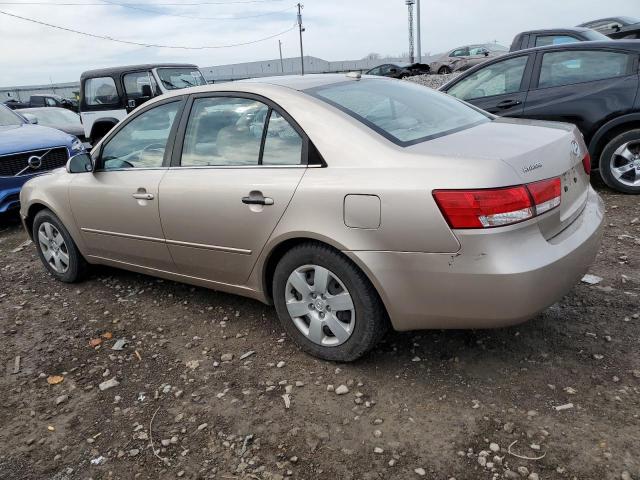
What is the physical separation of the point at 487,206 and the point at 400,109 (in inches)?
41.0

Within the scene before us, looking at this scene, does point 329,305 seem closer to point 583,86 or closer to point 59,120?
point 583,86

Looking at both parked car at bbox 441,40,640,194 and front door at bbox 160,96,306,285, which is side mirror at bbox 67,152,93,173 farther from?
parked car at bbox 441,40,640,194

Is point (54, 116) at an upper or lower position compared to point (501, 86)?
lower

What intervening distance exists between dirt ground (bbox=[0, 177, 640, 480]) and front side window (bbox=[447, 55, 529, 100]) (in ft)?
10.0

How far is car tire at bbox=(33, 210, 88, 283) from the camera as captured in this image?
14.8 feet

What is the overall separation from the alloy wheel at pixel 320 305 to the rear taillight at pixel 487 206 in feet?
2.37

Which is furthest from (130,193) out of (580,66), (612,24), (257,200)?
(612,24)

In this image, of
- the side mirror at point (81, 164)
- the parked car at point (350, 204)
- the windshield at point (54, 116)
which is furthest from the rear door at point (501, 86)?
the windshield at point (54, 116)

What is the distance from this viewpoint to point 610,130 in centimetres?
553

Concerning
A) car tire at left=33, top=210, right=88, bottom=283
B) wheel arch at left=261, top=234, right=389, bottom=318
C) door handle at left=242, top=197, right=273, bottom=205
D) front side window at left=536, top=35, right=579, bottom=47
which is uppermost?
front side window at left=536, top=35, right=579, bottom=47

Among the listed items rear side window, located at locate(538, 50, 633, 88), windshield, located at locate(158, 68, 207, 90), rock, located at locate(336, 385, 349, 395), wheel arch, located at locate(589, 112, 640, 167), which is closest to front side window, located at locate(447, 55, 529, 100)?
rear side window, located at locate(538, 50, 633, 88)

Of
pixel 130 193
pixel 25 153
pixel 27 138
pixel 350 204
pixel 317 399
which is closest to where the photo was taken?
pixel 350 204

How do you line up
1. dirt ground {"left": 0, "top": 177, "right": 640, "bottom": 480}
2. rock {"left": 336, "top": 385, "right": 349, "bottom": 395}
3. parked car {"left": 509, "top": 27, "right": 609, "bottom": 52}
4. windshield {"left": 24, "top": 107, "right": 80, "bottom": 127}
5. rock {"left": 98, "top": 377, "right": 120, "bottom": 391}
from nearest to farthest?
dirt ground {"left": 0, "top": 177, "right": 640, "bottom": 480} → rock {"left": 336, "top": 385, "right": 349, "bottom": 395} → rock {"left": 98, "top": 377, "right": 120, "bottom": 391} → parked car {"left": 509, "top": 27, "right": 609, "bottom": 52} → windshield {"left": 24, "top": 107, "right": 80, "bottom": 127}

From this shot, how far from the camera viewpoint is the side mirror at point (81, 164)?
4.05m
